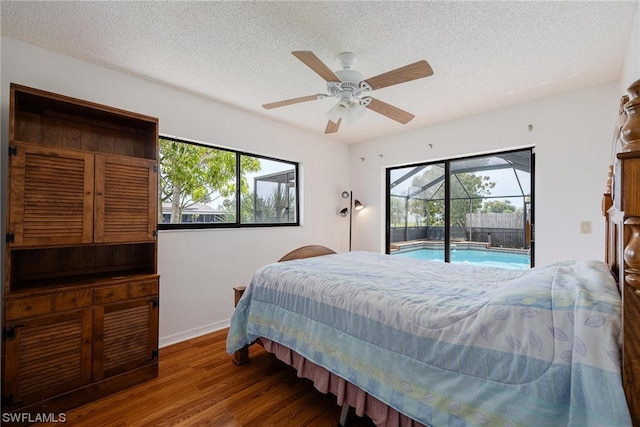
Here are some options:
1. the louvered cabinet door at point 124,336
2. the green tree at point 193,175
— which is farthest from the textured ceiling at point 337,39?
the louvered cabinet door at point 124,336

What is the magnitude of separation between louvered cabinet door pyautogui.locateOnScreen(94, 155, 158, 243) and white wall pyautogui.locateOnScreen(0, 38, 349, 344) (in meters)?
0.55

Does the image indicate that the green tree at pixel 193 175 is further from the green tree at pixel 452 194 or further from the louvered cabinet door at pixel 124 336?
the green tree at pixel 452 194

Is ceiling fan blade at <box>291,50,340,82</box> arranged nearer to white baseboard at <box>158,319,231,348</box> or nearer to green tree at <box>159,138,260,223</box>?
green tree at <box>159,138,260,223</box>

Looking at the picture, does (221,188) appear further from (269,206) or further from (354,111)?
(354,111)

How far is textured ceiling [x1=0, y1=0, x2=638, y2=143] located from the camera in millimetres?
1711

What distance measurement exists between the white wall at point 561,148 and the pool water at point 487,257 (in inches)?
12.8

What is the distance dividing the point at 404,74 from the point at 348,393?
6.45ft

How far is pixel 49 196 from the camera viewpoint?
1837 mm

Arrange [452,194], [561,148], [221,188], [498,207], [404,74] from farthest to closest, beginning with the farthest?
1. [452,194]
2. [498,207]
3. [221,188]
4. [561,148]
5. [404,74]

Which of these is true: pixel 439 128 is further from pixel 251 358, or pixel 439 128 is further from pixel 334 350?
pixel 251 358

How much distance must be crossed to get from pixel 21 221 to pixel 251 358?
1.90m

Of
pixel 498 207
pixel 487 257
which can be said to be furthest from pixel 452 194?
pixel 487 257

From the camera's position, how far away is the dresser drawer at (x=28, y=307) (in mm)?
1668

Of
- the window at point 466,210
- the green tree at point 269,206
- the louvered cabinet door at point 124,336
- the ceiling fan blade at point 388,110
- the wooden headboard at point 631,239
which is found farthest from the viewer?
the green tree at point 269,206
